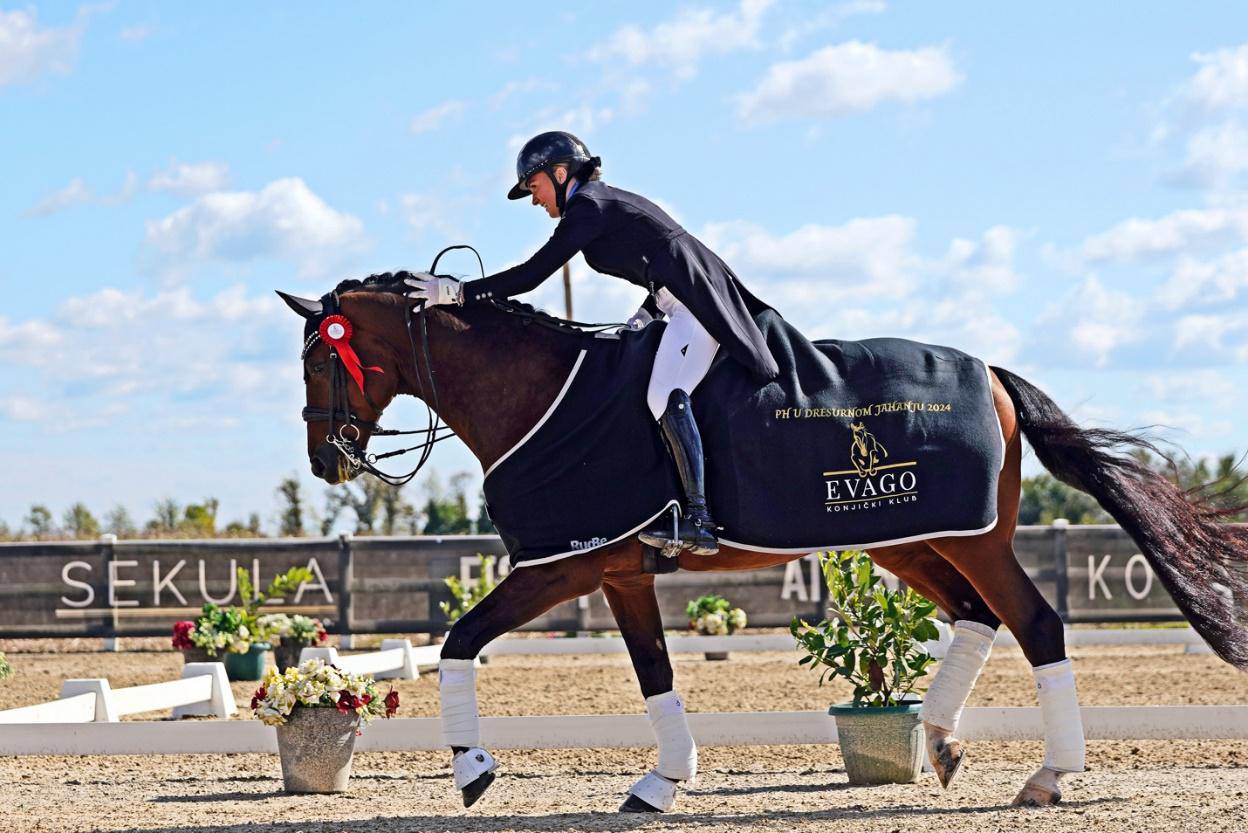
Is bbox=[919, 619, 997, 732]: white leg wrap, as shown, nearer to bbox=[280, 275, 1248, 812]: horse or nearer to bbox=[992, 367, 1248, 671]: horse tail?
bbox=[280, 275, 1248, 812]: horse

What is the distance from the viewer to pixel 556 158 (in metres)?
6.18

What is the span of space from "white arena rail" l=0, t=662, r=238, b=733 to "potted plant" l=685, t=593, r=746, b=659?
20.9 feet

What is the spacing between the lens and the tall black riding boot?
5723mm

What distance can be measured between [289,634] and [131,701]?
389 cm

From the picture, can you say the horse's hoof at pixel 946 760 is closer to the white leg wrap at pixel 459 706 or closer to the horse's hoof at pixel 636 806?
the horse's hoof at pixel 636 806

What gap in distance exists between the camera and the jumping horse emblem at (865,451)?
597 centimetres

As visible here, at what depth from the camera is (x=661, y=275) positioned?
19.8 feet

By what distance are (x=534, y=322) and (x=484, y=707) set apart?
17.5 ft

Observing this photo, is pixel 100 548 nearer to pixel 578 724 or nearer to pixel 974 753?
pixel 578 724

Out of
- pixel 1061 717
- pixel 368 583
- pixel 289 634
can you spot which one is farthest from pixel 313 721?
pixel 368 583

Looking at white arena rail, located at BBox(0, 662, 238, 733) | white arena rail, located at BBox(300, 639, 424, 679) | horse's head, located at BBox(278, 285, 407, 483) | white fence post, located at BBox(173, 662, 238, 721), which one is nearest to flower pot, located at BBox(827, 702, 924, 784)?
horse's head, located at BBox(278, 285, 407, 483)

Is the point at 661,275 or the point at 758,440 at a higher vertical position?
the point at 661,275

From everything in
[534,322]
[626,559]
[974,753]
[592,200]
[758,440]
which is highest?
[592,200]

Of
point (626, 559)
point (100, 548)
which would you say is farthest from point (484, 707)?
point (100, 548)
